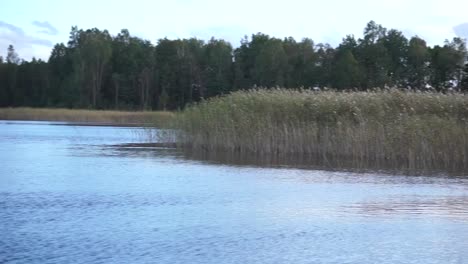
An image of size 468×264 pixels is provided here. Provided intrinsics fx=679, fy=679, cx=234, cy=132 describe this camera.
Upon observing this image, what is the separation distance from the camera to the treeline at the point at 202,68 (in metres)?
76.6

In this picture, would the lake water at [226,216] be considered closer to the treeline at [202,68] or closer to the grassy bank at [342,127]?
the grassy bank at [342,127]

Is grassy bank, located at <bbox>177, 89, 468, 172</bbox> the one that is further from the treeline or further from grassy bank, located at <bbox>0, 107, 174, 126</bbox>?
Result: the treeline

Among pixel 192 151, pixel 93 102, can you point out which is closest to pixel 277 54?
pixel 93 102

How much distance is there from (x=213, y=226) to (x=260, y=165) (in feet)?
30.6

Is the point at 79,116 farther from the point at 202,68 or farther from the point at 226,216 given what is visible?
the point at 226,216

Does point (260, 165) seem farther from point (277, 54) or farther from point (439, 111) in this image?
point (277, 54)

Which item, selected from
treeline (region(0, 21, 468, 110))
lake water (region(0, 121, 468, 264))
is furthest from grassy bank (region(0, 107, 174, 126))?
lake water (region(0, 121, 468, 264))

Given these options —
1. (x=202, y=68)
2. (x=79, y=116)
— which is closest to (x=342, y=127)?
(x=79, y=116)

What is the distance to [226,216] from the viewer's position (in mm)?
9750

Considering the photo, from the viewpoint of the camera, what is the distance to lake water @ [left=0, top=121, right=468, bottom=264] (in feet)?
24.6

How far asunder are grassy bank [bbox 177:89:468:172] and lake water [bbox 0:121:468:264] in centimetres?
367

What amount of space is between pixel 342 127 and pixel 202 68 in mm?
70059

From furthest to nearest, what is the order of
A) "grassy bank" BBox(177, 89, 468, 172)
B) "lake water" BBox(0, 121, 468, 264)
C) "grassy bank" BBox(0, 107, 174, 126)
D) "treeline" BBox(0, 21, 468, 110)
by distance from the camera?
"treeline" BBox(0, 21, 468, 110) → "grassy bank" BBox(0, 107, 174, 126) → "grassy bank" BBox(177, 89, 468, 172) → "lake water" BBox(0, 121, 468, 264)

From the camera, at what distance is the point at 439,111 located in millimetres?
20719
